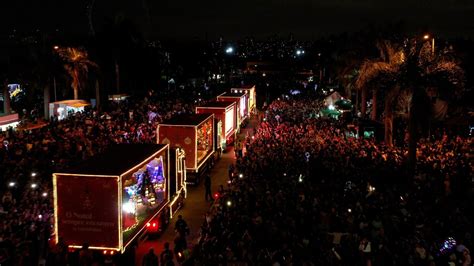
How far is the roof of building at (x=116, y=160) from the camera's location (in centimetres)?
1182

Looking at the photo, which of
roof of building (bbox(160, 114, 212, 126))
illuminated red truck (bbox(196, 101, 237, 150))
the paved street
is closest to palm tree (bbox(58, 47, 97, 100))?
illuminated red truck (bbox(196, 101, 237, 150))

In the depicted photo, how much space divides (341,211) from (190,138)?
339 inches

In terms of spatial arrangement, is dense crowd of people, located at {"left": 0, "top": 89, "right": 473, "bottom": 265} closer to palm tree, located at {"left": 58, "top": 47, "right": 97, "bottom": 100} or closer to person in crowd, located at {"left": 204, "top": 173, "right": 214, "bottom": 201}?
person in crowd, located at {"left": 204, "top": 173, "right": 214, "bottom": 201}

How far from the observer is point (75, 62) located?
44.5 meters

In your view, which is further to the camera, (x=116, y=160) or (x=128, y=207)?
(x=116, y=160)

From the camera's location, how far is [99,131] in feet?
88.2

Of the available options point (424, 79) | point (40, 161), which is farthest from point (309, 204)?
point (40, 161)

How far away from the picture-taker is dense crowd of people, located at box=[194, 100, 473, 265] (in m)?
11.4

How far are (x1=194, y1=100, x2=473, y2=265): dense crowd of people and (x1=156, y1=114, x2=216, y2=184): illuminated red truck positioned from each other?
223cm

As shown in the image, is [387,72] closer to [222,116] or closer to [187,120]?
[187,120]

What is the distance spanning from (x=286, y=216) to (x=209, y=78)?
400 ft

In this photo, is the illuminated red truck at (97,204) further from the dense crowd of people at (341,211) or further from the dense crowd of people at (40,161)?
the dense crowd of people at (341,211)

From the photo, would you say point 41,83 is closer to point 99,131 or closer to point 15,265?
point 99,131

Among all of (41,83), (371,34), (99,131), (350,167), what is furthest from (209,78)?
(350,167)
